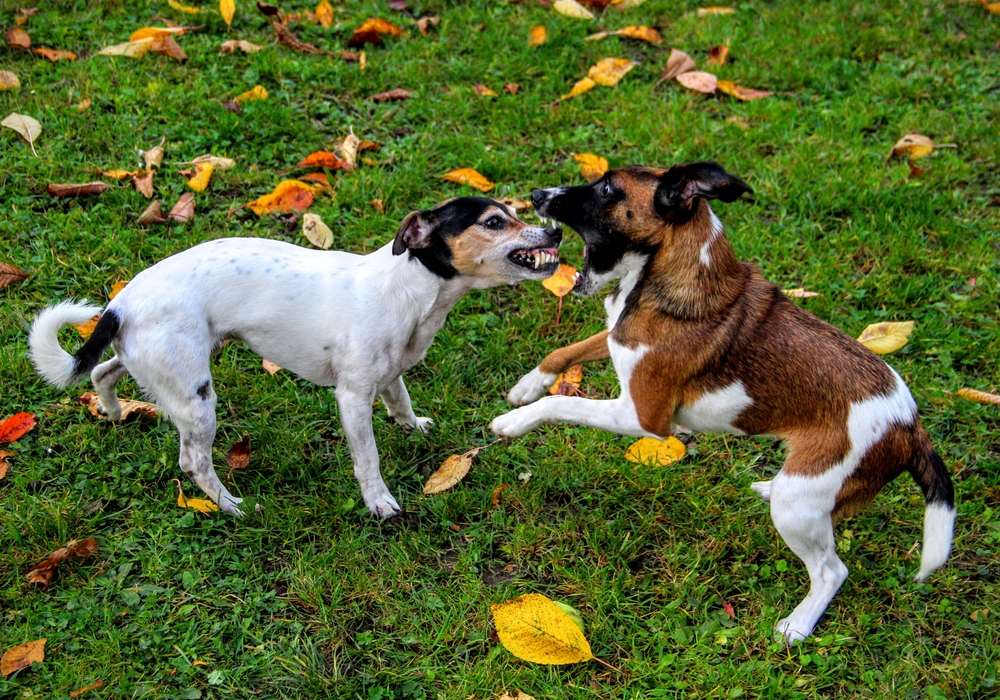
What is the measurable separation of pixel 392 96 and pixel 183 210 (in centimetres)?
188

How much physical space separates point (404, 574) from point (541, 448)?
1.03 metres

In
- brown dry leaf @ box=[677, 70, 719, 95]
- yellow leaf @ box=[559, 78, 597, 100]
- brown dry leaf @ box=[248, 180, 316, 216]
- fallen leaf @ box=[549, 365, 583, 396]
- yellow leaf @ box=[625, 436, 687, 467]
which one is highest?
brown dry leaf @ box=[677, 70, 719, 95]

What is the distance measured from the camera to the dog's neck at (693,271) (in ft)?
12.3

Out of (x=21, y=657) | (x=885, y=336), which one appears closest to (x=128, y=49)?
(x=21, y=657)

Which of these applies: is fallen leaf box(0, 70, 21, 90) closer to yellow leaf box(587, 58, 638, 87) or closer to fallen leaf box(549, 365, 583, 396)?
yellow leaf box(587, 58, 638, 87)

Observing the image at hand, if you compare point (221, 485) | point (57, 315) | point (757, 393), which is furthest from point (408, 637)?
point (57, 315)

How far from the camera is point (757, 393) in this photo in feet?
12.1

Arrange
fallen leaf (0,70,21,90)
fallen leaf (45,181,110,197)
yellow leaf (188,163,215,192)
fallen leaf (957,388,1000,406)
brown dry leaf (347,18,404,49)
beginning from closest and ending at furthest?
fallen leaf (957,388,1000,406) < fallen leaf (45,181,110,197) < yellow leaf (188,163,215,192) < fallen leaf (0,70,21,90) < brown dry leaf (347,18,404,49)

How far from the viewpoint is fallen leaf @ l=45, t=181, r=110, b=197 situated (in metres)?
5.38

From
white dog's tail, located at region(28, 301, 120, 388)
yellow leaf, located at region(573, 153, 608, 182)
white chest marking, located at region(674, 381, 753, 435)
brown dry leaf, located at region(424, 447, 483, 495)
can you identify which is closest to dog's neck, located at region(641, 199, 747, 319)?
white chest marking, located at region(674, 381, 753, 435)

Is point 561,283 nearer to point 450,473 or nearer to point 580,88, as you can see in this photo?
point 450,473

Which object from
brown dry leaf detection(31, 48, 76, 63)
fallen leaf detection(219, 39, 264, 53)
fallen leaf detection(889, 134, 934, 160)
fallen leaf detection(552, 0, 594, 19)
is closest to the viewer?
fallen leaf detection(889, 134, 934, 160)

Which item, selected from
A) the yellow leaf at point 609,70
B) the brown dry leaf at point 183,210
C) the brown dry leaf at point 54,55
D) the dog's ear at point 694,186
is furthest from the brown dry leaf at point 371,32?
the dog's ear at point 694,186

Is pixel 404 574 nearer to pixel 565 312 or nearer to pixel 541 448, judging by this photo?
pixel 541 448
